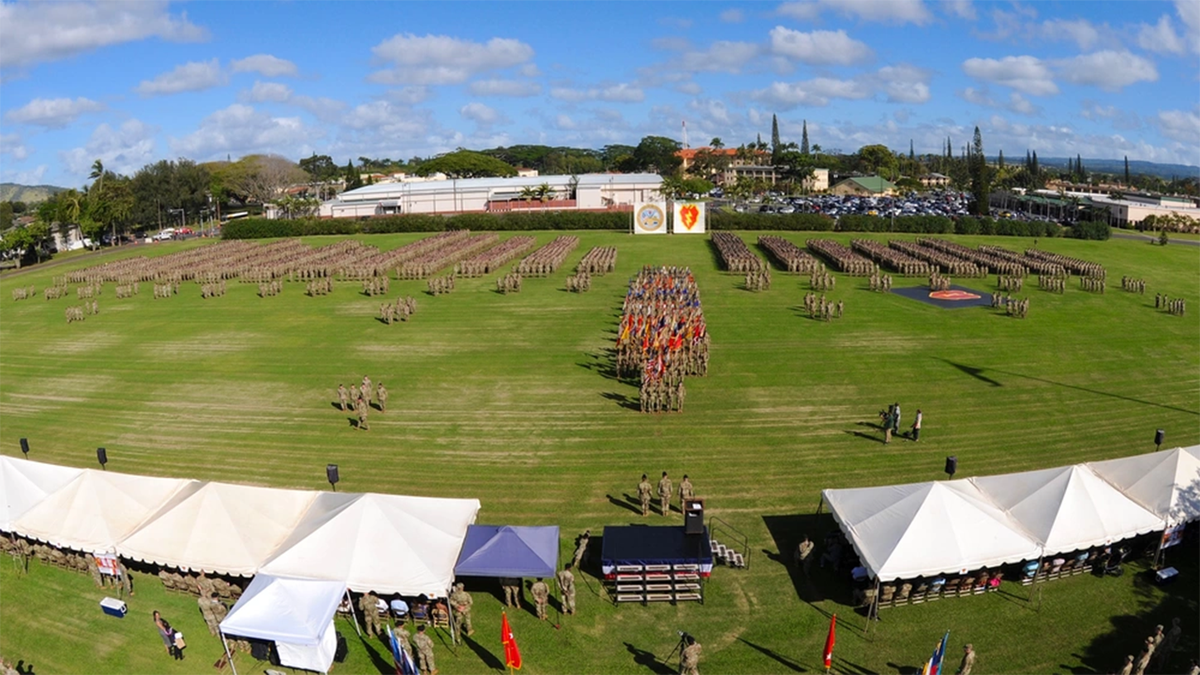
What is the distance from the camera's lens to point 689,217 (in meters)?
68.0

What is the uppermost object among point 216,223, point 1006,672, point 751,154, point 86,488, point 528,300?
point 751,154

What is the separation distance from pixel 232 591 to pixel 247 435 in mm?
9181

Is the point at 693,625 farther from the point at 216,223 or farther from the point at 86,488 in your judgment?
the point at 216,223

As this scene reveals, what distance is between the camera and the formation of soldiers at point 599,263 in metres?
47.0

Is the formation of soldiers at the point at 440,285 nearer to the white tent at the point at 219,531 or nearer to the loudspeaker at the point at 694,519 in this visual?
the white tent at the point at 219,531

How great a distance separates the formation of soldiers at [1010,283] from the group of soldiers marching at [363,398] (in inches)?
1375

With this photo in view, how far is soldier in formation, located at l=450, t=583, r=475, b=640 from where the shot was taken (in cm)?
1290

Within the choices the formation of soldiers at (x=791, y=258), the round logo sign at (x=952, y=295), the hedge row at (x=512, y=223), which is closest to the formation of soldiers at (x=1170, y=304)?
the round logo sign at (x=952, y=295)

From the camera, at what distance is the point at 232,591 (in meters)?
13.8

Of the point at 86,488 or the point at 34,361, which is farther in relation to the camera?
the point at 34,361

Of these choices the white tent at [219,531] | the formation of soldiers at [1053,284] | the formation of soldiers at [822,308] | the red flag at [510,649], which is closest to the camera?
the red flag at [510,649]

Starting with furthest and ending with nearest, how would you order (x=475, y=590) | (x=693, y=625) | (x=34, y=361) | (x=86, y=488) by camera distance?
1. (x=34, y=361)
2. (x=86, y=488)
3. (x=475, y=590)
4. (x=693, y=625)

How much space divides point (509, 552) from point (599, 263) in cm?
3593

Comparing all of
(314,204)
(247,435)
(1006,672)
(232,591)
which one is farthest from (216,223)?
(1006,672)
